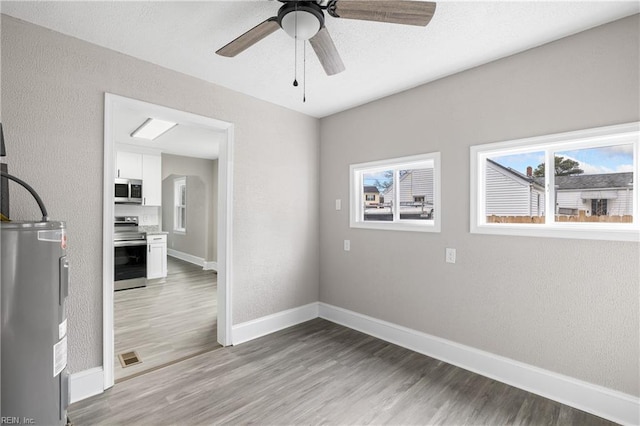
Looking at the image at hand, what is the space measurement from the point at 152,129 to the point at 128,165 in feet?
5.41

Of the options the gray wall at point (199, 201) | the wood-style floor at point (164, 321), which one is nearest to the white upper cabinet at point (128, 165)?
the gray wall at point (199, 201)

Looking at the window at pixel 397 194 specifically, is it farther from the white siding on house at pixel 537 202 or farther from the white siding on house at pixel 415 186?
the white siding on house at pixel 537 202

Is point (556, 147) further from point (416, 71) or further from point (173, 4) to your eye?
point (173, 4)

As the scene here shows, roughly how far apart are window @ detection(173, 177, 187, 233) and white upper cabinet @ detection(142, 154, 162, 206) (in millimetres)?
1559

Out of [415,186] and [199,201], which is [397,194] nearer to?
[415,186]

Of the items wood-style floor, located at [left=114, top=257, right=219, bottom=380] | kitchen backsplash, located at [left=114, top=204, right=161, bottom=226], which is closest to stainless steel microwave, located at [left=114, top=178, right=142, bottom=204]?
kitchen backsplash, located at [left=114, top=204, right=161, bottom=226]

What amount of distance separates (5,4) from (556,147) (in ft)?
12.5

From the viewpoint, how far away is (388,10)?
150cm

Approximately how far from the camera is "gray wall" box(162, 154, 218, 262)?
6859 mm

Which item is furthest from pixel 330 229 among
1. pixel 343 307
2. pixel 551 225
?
pixel 551 225

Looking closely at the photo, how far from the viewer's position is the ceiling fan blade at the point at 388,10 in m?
1.46

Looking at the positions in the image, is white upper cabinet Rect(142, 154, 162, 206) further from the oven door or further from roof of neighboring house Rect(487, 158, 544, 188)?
roof of neighboring house Rect(487, 158, 544, 188)

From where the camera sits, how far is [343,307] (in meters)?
3.76

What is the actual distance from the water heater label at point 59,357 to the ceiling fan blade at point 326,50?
2.24 m
